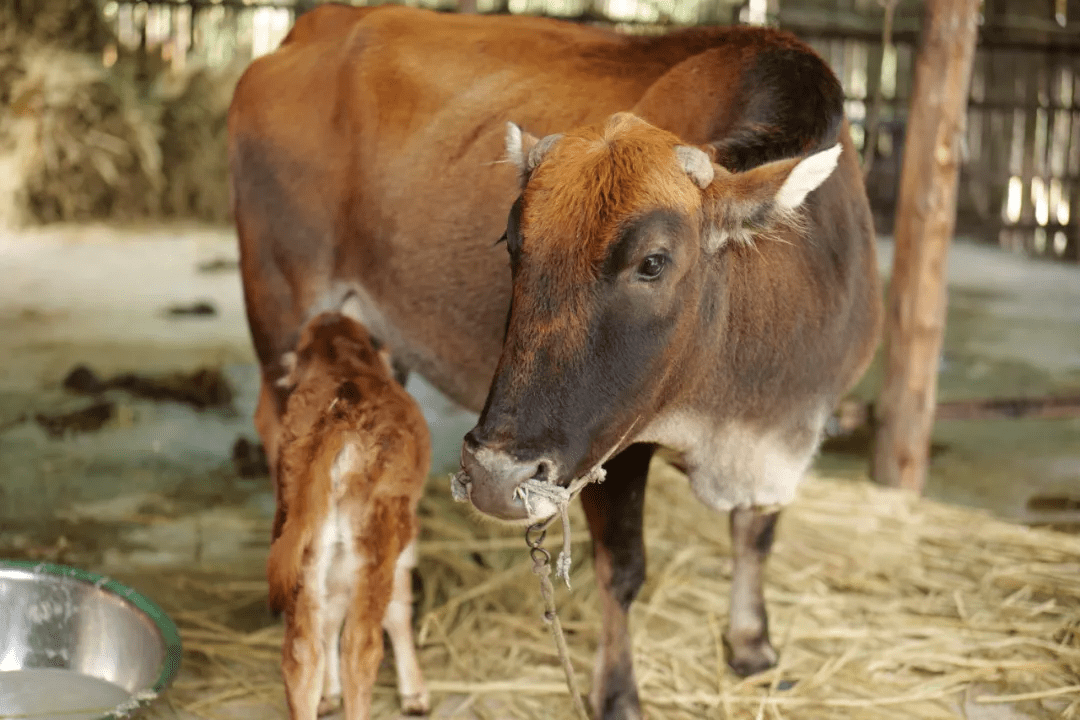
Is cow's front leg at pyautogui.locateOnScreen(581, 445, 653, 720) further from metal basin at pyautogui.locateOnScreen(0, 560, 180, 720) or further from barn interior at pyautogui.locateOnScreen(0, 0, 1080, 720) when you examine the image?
metal basin at pyautogui.locateOnScreen(0, 560, 180, 720)

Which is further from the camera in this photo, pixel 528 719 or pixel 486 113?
pixel 486 113

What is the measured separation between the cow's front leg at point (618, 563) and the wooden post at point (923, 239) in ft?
9.46

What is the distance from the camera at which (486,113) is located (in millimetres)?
4363

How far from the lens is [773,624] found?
15.7 feet

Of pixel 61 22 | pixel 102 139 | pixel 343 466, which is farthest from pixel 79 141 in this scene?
pixel 343 466

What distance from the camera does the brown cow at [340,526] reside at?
11.3ft

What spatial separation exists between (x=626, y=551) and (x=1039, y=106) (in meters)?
12.4

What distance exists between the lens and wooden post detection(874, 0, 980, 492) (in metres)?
6.01

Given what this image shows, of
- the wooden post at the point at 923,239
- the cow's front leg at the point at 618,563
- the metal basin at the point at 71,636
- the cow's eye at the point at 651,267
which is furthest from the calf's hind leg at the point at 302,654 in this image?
the wooden post at the point at 923,239

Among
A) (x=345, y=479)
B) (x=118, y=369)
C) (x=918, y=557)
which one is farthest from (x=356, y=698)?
(x=118, y=369)

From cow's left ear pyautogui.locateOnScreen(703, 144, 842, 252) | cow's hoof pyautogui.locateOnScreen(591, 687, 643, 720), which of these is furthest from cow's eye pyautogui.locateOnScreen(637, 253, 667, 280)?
cow's hoof pyautogui.locateOnScreen(591, 687, 643, 720)

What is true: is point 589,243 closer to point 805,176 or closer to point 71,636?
point 805,176

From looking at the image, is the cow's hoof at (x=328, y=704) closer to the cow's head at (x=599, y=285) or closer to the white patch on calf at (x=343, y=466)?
the white patch on calf at (x=343, y=466)

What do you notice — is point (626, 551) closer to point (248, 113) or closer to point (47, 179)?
point (248, 113)
